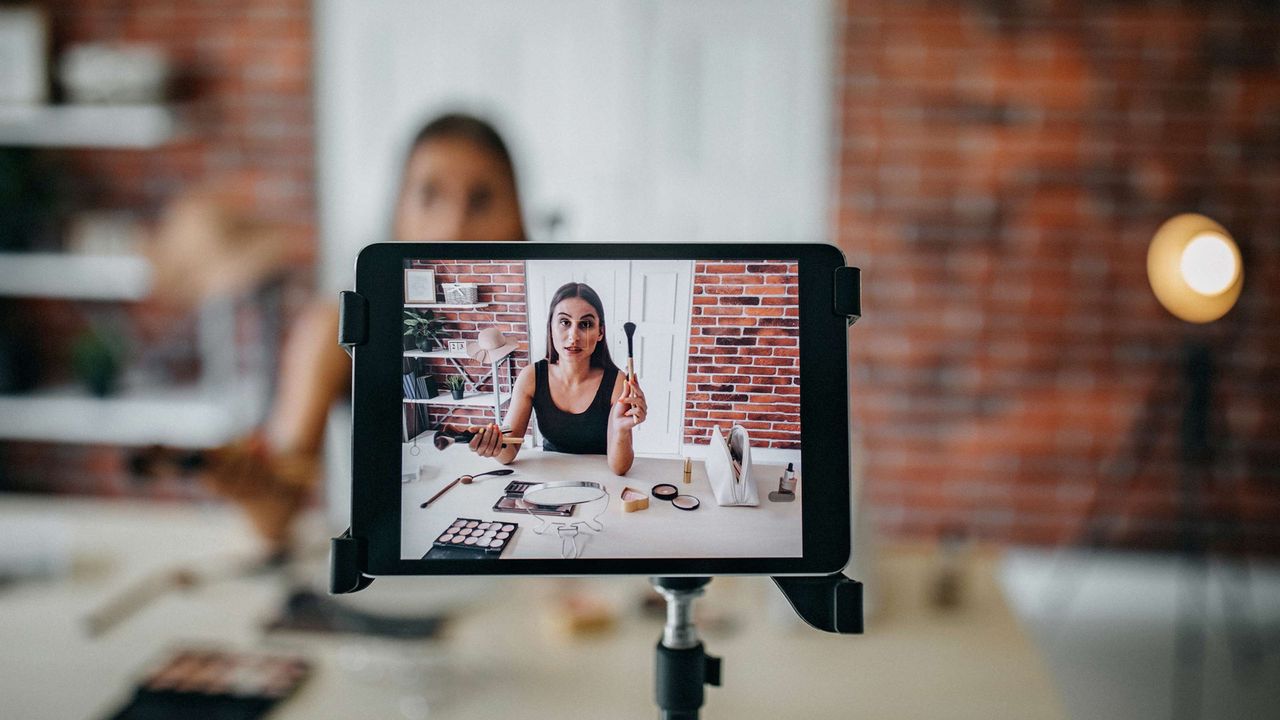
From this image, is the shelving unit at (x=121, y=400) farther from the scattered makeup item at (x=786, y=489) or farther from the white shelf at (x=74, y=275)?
the scattered makeup item at (x=786, y=489)

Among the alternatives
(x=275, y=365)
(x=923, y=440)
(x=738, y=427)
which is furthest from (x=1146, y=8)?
(x=275, y=365)

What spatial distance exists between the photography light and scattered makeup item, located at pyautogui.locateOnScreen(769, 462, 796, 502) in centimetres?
139

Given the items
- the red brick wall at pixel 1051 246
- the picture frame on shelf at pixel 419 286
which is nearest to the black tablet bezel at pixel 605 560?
the picture frame on shelf at pixel 419 286

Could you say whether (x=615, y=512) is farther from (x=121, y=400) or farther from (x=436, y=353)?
(x=121, y=400)

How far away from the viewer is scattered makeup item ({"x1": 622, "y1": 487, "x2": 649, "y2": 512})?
0.58 meters

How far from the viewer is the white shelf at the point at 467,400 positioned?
1.91ft

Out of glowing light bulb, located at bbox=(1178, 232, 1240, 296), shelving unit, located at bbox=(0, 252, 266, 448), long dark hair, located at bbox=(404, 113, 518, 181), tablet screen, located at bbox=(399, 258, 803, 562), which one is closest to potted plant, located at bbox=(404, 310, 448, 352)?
tablet screen, located at bbox=(399, 258, 803, 562)

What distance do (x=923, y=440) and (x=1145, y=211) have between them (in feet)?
2.93

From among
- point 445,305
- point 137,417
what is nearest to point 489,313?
point 445,305

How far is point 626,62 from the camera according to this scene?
2.61 meters

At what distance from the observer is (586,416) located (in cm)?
58

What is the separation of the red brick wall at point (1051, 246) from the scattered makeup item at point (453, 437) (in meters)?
2.03

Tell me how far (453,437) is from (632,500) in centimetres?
12

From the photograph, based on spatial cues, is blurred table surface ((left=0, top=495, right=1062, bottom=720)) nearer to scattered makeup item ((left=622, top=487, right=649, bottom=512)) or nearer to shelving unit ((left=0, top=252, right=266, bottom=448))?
scattered makeup item ((left=622, top=487, right=649, bottom=512))
